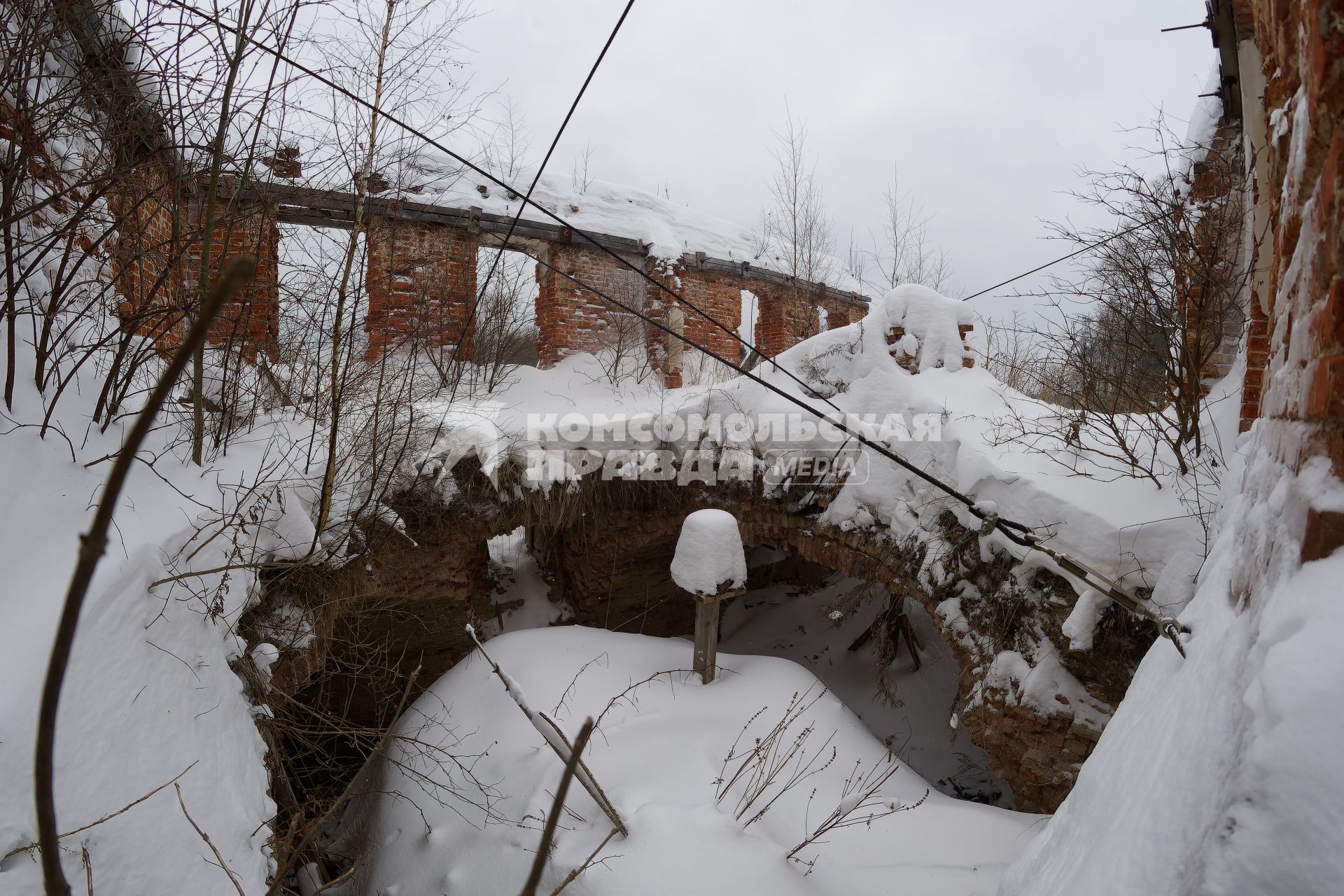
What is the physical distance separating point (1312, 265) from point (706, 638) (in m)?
4.26

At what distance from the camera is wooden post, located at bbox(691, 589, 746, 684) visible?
15.7ft

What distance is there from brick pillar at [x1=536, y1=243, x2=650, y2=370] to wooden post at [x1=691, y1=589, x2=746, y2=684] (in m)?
4.62

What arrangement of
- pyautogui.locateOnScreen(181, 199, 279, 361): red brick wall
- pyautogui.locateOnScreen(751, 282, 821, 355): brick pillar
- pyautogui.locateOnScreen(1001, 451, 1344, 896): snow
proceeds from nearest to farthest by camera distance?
1. pyautogui.locateOnScreen(1001, 451, 1344, 896): snow
2. pyautogui.locateOnScreen(181, 199, 279, 361): red brick wall
3. pyautogui.locateOnScreen(751, 282, 821, 355): brick pillar

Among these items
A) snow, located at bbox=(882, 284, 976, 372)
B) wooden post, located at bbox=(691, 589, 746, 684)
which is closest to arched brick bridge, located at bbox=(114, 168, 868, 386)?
wooden post, located at bbox=(691, 589, 746, 684)

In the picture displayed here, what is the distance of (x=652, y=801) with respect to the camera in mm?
3545

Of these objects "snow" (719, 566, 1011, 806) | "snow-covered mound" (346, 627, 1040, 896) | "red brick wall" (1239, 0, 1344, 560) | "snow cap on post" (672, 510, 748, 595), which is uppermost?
"red brick wall" (1239, 0, 1344, 560)

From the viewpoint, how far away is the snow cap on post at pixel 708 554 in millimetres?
4355

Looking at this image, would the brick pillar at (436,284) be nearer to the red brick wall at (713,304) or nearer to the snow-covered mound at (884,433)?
the snow-covered mound at (884,433)

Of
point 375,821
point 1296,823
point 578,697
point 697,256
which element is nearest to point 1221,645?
point 1296,823

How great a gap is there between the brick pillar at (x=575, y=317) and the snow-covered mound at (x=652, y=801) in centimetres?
447

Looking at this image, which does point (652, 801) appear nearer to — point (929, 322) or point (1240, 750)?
point (1240, 750)

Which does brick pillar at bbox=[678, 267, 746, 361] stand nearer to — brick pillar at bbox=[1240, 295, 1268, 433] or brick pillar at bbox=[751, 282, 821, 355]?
brick pillar at bbox=[751, 282, 821, 355]

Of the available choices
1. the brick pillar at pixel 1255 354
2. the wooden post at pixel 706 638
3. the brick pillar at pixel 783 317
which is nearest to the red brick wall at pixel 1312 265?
the brick pillar at pixel 1255 354

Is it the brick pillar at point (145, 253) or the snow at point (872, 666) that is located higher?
the brick pillar at point (145, 253)
